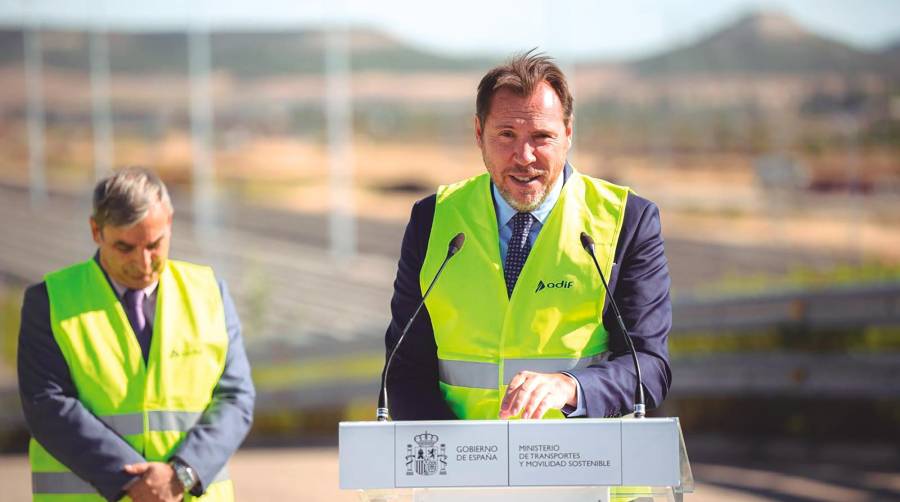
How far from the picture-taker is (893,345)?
12.1 metres

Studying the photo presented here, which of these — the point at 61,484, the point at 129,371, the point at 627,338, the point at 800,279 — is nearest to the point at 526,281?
the point at 627,338

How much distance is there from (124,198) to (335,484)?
6.98 meters

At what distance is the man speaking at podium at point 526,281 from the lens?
3592 millimetres

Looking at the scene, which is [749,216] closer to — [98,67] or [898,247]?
[898,247]

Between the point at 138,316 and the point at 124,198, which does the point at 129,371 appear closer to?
the point at 138,316

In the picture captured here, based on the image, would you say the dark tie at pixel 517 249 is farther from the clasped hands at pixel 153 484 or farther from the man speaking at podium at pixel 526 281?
the clasped hands at pixel 153 484

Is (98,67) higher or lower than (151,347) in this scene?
higher

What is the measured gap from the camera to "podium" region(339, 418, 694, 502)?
10.1 ft

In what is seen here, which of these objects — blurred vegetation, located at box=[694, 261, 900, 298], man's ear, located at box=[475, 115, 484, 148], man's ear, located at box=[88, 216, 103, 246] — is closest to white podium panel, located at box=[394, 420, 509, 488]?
man's ear, located at box=[475, 115, 484, 148]

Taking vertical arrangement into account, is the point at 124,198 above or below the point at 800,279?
below

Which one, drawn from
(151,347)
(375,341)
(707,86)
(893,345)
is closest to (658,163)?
(707,86)

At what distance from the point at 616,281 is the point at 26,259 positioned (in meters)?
27.0

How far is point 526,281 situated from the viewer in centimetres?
368

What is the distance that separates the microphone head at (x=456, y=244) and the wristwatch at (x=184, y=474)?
134cm
